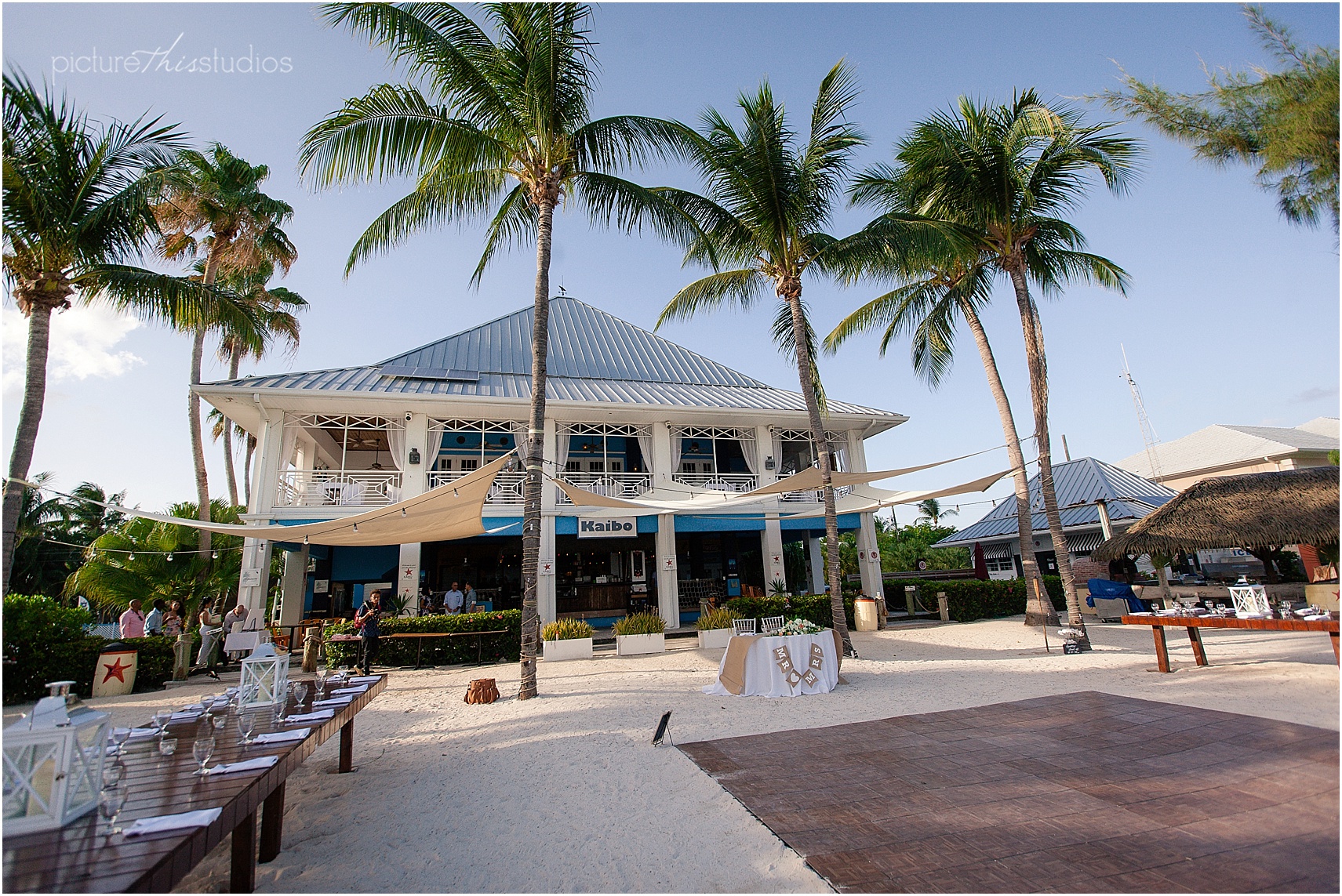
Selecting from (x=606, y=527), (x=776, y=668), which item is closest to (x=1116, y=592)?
(x=776, y=668)

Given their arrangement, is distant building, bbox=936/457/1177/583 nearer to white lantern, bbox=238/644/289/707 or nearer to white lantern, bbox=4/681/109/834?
white lantern, bbox=238/644/289/707

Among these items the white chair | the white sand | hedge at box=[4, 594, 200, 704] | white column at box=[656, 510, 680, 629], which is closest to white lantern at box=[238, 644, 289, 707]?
the white sand

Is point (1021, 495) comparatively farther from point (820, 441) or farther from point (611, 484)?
point (611, 484)

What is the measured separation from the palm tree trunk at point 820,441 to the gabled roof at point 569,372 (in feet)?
16.9

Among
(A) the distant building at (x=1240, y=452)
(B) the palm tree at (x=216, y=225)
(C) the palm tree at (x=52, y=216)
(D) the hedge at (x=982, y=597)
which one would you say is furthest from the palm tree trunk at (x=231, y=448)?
(A) the distant building at (x=1240, y=452)

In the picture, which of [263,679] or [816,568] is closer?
[263,679]

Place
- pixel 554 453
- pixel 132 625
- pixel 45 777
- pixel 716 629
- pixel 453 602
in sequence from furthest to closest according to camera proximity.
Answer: pixel 554 453 → pixel 453 602 → pixel 716 629 → pixel 132 625 → pixel 45 777

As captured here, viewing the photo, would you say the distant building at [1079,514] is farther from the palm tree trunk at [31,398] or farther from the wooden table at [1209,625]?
the palm tree trunk at [31,398]

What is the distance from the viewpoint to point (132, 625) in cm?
1062

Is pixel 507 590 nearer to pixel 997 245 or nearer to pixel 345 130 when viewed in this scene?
pixel 345 130

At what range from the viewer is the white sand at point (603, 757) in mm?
3332

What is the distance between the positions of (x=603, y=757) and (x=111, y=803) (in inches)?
144

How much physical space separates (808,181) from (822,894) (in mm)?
9591

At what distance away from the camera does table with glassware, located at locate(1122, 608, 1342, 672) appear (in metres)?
6.35
